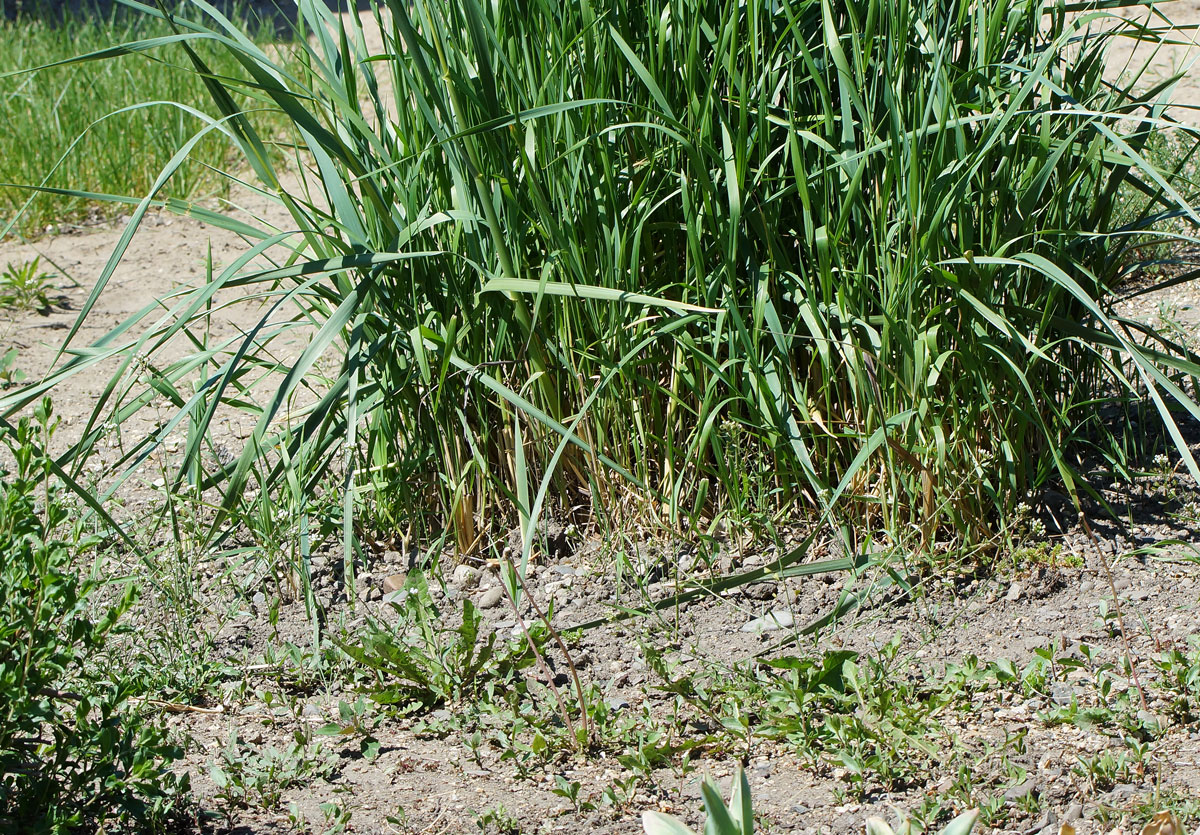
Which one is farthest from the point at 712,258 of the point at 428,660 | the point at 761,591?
the point at 428,660

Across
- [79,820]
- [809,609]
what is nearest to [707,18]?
[809,609]

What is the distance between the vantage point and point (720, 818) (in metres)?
1.21

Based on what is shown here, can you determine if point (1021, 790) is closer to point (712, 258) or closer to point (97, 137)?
point (712, 258)

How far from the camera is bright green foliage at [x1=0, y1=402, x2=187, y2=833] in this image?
1.41 metres

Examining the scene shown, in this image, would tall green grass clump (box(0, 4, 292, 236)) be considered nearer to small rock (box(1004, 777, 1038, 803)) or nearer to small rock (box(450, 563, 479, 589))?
small rock (box(450, 563, 479, 589))

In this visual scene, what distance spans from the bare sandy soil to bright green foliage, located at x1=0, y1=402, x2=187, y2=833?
181mm

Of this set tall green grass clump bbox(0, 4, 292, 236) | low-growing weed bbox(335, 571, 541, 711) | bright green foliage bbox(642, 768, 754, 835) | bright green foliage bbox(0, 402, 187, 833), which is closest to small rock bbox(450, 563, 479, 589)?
low-growing weed bbox(335, 571, 541, 711)

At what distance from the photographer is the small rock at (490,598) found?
7.39 feet

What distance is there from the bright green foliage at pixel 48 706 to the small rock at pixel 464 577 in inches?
31.1

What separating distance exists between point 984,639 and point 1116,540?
42 centimetres

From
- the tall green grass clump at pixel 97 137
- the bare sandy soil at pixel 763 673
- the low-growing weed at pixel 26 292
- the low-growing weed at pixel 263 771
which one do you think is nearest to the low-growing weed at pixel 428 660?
the bare sandy soil at pixel 763 673

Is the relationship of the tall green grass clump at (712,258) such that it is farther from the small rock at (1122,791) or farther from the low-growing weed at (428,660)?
the small rock at (1122,791)

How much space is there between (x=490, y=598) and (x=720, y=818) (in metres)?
1.11

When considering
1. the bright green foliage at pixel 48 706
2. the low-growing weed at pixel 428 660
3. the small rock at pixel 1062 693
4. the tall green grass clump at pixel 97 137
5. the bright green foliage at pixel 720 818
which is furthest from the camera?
the tall green grass clump at pixel 97 137
